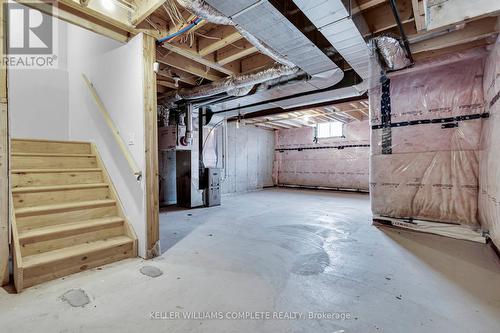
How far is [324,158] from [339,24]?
647cm

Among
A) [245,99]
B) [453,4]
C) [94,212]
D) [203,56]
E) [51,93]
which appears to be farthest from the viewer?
[245,99]

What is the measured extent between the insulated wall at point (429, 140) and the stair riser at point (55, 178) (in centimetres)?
400

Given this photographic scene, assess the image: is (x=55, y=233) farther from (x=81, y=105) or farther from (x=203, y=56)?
(x=203, y=56)

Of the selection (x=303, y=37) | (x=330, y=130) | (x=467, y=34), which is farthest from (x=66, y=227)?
(x=330, y=130)

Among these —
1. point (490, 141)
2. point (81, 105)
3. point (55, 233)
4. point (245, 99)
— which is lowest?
point (55, 233)

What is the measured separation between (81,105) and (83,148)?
81 centimetres

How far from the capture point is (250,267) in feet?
7.18

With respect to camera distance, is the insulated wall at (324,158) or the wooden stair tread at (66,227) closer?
the wooden stair tread at (66,227)

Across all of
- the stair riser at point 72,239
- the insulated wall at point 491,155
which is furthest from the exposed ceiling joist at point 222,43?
the insulated wall at point 491,155

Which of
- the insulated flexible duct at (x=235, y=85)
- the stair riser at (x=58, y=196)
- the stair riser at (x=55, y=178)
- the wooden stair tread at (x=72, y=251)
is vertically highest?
the insulated flexible duct at (x=235, y=85)

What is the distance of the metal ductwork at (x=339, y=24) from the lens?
6.16 feet

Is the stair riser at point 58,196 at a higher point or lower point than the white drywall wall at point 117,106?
lower

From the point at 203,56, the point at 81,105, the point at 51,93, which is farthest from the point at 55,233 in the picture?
the point at 51,93

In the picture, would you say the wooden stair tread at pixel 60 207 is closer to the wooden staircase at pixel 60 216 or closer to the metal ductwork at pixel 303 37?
the wooden staircase at pixel 60 216
